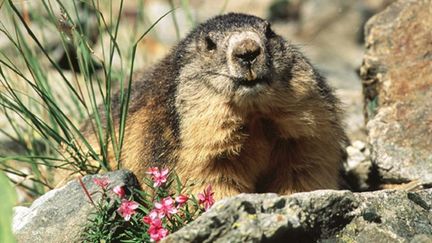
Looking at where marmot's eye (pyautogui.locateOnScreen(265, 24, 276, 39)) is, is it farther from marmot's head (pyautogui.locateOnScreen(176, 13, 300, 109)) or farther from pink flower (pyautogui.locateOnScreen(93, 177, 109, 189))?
pink flower (pyautogui.locateOnScreen(93, 177, 109, 189))

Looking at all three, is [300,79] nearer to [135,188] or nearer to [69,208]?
[135,188]

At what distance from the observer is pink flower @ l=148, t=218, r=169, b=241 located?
4.23 metres

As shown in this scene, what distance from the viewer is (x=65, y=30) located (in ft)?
19.2

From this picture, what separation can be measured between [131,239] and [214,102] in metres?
1.09

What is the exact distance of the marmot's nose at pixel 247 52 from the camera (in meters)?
4.93

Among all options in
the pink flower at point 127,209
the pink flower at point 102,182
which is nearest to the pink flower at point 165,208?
the pink flower at point 127,209

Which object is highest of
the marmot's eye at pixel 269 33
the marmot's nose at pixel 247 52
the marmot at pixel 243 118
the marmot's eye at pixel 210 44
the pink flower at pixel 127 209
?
the marmot's eye at pixel 269 33

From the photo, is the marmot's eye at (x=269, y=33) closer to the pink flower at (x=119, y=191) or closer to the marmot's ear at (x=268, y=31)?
the marmot's ear at (x=268, y=31)

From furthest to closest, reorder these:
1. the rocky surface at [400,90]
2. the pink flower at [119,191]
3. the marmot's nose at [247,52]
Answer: the rocky surface at [400,90] → the marmot's nose at [247,52] → the pink flower at [119,191]

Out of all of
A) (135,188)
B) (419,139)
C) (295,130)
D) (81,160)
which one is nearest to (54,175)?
(81,160)

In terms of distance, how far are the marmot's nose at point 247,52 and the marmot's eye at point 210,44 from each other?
422 mm

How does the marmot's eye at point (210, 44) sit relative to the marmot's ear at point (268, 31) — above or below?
below

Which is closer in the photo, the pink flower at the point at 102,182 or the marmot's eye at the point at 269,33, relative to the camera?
the pink flower at the point at 102,182

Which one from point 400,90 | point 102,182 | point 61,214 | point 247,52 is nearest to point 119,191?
point 102,182
